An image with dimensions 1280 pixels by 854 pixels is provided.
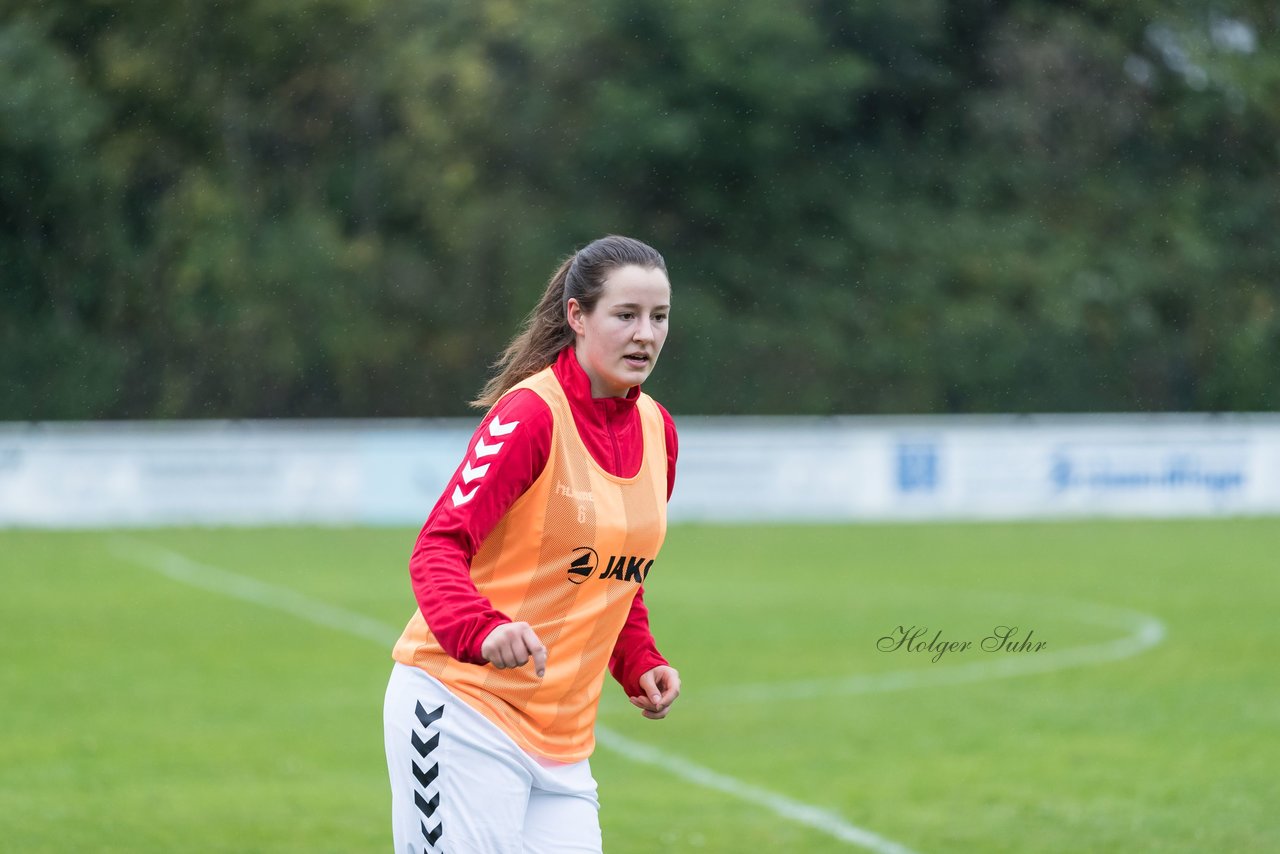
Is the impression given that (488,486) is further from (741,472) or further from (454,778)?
A: (741,472)

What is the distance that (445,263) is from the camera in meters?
39.4

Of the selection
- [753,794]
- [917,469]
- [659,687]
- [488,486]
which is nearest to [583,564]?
[488,486]

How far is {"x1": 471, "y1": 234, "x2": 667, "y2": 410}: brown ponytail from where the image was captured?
4.25 meters

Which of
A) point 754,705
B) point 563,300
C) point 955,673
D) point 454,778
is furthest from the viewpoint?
point 955,673

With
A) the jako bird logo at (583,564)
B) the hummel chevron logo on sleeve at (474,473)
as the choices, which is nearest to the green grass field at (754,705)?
the jako bird logo at (583,564)

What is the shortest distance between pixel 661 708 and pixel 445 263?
116 ft

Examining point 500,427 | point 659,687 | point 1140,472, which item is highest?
point 500,427

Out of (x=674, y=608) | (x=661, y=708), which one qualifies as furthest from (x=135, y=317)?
(x=661, y=708)

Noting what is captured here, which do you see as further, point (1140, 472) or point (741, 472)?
point (1140, 472)

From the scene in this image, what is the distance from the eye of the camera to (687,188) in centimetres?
3975

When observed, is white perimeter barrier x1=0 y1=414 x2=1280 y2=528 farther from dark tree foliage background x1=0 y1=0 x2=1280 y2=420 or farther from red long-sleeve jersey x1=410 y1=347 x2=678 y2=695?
red long-sleeve jersey x1=410 y1=347 x2=678 y2=695

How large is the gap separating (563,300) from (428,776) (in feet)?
3.83

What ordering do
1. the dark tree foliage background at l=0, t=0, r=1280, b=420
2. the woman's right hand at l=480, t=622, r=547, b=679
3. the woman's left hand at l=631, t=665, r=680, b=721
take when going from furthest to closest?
the dark tree foliage background at l=0, t=0, r=1280, b=420
the woman's left hand at l=631, t=665, r=680, b=721
the woman's right hand at l=480, t=622, r=547, b=679

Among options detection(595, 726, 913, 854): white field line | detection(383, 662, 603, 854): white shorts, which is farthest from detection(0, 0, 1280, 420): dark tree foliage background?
detection(383, 662, 603, 854): white shorts
